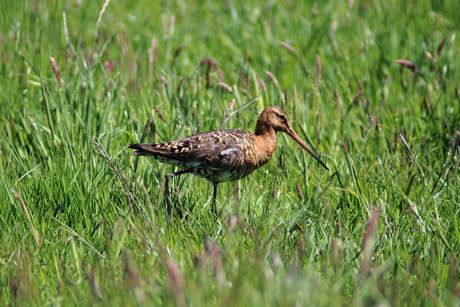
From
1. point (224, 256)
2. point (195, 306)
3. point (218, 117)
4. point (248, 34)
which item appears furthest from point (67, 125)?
point (248, 34)

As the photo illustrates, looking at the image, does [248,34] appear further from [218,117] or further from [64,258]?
[64,258]

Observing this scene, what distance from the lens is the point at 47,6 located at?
22.4 ft

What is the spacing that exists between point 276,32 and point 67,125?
3.73 m

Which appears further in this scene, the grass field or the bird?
the bird

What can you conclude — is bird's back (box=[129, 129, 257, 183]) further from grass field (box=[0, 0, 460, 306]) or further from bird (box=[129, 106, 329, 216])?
grass field (box=[0, 0, 460, 306])

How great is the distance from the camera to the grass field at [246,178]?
2279 mm

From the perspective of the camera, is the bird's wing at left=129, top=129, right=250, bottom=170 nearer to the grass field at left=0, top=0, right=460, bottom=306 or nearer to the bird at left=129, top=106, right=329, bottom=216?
the bird at left=129, top=106, right=329, bottom=216

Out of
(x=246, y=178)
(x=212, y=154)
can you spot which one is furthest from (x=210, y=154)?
(x=246, y=178)

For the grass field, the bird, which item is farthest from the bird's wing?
the grass field

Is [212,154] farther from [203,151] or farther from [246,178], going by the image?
[246,178]

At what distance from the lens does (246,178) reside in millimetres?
4102

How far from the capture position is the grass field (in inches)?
89.7

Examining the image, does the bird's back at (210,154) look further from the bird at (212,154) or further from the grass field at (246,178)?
the grass field at (246,178)

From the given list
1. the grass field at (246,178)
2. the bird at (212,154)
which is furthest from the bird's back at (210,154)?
the grass field at (246,178)
